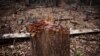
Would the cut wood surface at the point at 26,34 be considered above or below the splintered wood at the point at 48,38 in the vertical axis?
below

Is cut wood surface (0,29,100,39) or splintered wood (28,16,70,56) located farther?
cut wood surface (0,29,100,39)

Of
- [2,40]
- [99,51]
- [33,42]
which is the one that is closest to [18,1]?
[2,40]

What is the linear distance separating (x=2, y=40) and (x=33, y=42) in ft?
8.03

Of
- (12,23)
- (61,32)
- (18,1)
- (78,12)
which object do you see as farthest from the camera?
(18,1)

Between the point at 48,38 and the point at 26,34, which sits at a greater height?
the point at 48,38

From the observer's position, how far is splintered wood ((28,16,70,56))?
5.74ft

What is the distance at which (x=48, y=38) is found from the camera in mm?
1760

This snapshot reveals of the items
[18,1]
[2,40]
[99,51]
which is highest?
[18,1]

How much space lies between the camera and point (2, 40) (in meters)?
4.07

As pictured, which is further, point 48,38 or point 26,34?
point 26,34

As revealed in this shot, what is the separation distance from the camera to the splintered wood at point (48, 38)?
1.75 meters

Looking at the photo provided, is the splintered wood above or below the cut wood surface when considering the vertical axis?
above

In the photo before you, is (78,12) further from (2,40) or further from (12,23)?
(2,40)

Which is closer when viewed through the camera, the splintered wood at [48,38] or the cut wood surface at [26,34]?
the splintered wood at [48,38]
